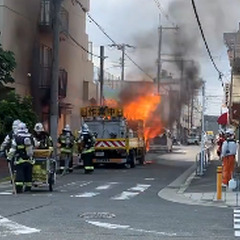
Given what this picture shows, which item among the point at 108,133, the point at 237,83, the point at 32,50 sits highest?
the point at 32,50

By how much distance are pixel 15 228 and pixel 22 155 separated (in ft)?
16.0

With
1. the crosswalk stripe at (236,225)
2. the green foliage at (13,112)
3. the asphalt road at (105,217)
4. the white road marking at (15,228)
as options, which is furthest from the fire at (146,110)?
the white road marking at (15,228)

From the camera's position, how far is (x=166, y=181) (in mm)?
18438

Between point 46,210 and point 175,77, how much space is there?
91.3 ft

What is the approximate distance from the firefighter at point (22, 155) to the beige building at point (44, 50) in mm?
11889

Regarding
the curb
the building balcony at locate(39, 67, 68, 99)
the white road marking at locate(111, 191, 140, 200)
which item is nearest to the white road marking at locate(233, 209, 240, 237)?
the curb

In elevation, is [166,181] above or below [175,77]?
below

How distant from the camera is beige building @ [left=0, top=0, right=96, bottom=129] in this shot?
2597cm

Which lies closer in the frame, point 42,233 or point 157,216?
point 42,233

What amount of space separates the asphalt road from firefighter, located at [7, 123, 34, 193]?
1.18 ft

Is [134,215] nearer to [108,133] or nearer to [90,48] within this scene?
[108,133]

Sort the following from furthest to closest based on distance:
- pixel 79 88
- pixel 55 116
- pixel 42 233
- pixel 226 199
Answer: pixel 79 88
pixel 55 116
pixel 226 199
pixel 42 233

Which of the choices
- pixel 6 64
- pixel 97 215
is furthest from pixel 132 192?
pixel 6 64

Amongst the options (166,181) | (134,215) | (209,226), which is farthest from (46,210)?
(166,181)
